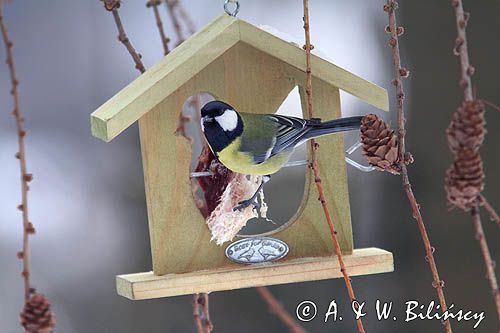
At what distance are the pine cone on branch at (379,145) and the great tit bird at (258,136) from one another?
6.6 inches

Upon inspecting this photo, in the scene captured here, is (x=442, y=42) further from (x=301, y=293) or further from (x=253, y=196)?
(x=253, y=196)

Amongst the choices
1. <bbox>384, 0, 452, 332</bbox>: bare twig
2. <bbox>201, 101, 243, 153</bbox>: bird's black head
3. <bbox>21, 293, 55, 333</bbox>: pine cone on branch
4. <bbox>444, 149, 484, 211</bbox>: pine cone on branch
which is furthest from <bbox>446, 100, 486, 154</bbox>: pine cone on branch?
<bbox>201, 101, 243, 153</bbox>: bird's black head

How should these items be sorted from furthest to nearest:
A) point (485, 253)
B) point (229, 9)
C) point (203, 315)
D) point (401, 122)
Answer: point (229, 9), point (203, 315), point (401, 122), point (485, 253)

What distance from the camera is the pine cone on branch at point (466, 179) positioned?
1130 millimetres

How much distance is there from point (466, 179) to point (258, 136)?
0.66 metres

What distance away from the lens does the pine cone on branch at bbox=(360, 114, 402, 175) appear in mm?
1517

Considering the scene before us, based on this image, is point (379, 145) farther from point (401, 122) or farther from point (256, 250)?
point (256, 250)

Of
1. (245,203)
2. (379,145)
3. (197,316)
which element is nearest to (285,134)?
(245,203)

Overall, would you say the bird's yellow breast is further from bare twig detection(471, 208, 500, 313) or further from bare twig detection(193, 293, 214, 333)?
bare twig detection(471, 208, 500, 313)

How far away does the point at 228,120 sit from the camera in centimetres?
171

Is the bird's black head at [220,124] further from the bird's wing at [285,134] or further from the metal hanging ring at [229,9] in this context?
the metal hanging ring at [229,9]

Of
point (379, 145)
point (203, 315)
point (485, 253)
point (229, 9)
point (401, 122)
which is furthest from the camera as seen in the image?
point (229, 9)

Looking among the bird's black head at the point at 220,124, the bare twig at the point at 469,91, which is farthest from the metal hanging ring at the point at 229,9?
the bare twig at the point at 469,91

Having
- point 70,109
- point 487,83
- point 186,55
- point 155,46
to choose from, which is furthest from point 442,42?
point 186,55
